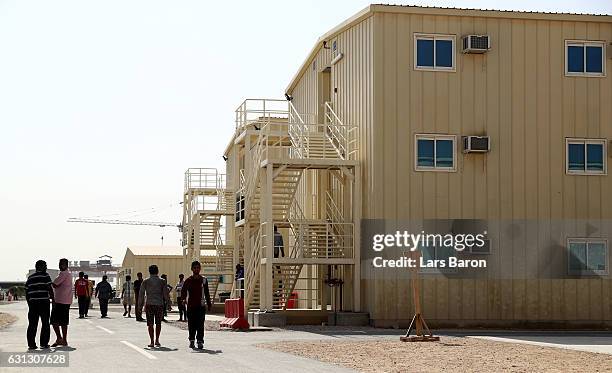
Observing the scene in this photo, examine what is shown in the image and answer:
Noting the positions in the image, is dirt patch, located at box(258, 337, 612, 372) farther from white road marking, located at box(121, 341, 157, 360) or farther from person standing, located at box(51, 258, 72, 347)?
person standing, located at box(51, 258, 72, 347)

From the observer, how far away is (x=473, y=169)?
3103 centimetres

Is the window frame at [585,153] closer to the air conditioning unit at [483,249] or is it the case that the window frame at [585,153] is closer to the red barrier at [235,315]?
the air conditioning unit at [483,249]

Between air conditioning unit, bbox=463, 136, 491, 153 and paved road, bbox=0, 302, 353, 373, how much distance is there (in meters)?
7.77

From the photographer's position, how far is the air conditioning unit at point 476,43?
30812mm

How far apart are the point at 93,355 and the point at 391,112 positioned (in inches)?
577

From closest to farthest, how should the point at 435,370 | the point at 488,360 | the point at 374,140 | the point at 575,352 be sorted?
the point at 435,370, the point at 488,360, the point at 575,352, the point at 374,140

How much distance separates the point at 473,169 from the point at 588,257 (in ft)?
13.9

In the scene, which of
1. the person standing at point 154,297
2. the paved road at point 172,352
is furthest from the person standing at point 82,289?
the person standing at point 154,297

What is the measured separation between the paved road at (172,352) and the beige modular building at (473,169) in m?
5.29

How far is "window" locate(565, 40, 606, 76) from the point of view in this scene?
31906 mm

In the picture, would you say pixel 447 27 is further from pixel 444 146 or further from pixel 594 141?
pixel 594 141

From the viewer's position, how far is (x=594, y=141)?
105ft

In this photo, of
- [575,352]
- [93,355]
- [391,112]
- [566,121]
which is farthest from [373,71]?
[93,355]

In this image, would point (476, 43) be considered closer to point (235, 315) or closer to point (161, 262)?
point (235, 315)
